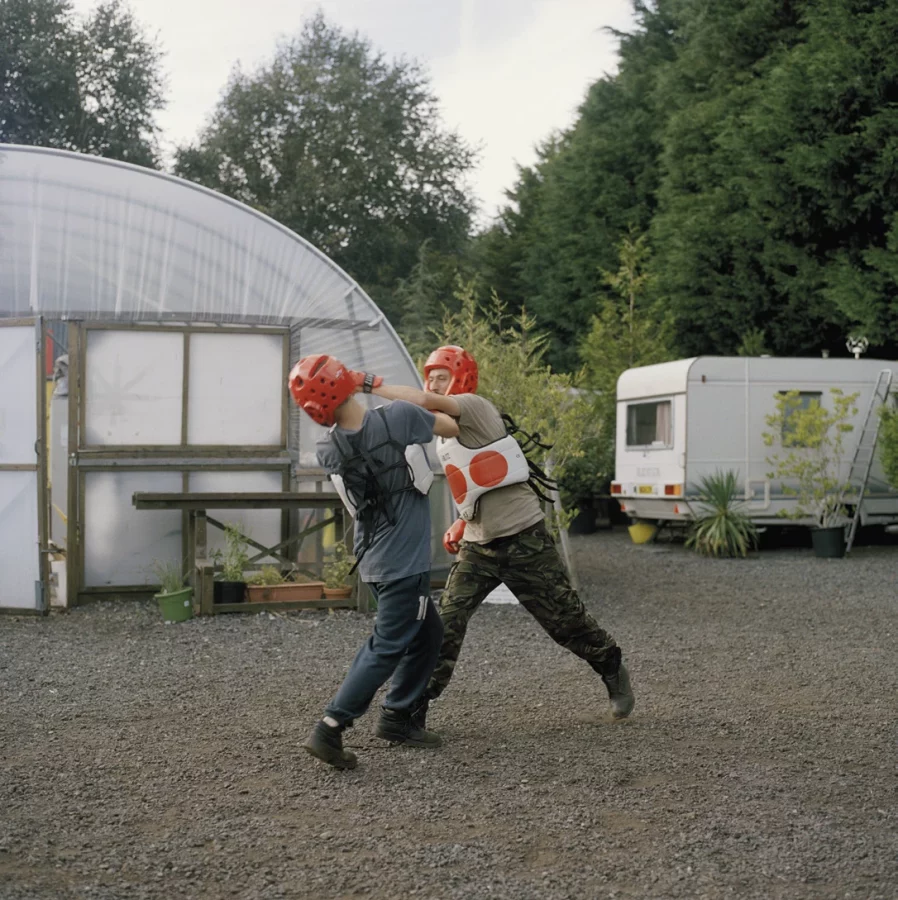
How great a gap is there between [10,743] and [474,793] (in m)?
2.34

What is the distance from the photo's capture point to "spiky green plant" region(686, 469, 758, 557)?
1578cm

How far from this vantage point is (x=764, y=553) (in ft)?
54.4

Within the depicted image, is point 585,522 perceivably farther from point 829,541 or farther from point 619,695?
point 619,695

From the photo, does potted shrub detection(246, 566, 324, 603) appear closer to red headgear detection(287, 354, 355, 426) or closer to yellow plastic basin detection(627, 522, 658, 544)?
red headgear detection(287, 354, 355, 426)

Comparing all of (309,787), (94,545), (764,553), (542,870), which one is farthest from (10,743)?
(764,553)

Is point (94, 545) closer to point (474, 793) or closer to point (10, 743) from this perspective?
point (10, 743)

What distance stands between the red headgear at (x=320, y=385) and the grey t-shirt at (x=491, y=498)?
861mm

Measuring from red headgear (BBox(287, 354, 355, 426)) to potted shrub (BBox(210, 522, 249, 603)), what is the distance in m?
5.40

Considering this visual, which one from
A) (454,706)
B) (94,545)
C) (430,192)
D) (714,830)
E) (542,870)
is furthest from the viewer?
(430,192)

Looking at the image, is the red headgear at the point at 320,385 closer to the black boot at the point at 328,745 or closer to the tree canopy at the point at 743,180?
the black boot at the point at 328,745

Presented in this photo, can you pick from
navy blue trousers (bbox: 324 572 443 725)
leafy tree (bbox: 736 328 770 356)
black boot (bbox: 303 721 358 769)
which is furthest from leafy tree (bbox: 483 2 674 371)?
black boot (bbox: 303 721 358 769)

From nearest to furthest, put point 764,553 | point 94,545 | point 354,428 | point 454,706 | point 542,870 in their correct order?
point 542,870 < point 354,428 < point 454,706 < point 94,545 < point 764,553

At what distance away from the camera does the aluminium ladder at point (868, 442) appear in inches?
658

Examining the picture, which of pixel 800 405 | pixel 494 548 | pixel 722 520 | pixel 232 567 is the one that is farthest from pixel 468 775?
pixel 800 405
